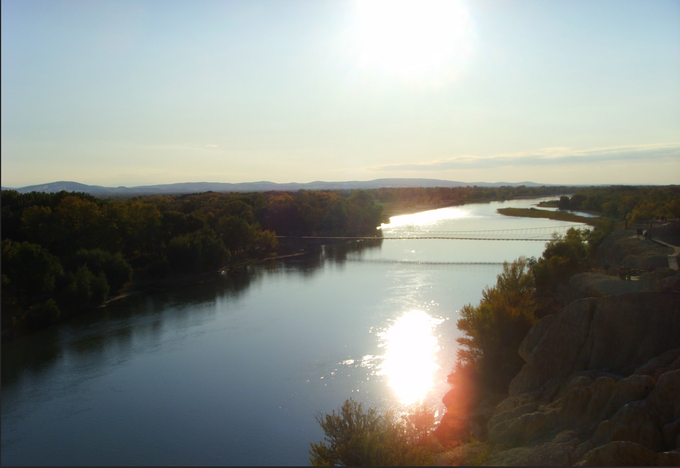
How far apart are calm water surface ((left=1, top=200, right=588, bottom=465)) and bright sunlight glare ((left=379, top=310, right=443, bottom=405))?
0.05 metres

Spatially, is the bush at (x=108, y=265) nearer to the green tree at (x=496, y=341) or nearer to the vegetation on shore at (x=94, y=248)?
the vegetation on shore at (x=94, y=248)

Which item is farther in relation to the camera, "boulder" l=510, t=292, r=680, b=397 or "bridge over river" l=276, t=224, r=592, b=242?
"bridge over river" l=276, t=224, r=592, b=242

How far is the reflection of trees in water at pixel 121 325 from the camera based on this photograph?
1440 centimetres

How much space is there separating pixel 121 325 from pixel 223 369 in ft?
21.1

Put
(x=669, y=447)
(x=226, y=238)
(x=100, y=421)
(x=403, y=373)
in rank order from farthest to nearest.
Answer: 1. (x=226, y=238)
2. (x=403, y=373)
3. (x=100, y=421)
4. (x=669, y=447)

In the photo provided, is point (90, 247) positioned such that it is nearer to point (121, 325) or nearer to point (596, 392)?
point (121, 325)

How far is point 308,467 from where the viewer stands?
8211 millimetres

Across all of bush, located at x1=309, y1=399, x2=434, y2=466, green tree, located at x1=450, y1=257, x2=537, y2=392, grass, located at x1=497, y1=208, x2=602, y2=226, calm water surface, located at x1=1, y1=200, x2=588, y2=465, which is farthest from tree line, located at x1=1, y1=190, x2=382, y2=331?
grass, located at x1=497, y1=208, x2=602, y2=226

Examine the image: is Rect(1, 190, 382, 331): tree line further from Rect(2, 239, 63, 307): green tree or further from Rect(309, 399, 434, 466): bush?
Rect(309, 399, 434, 466): bush

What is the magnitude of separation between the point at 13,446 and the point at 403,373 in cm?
878

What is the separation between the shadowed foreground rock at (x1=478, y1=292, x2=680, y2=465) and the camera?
5723mm

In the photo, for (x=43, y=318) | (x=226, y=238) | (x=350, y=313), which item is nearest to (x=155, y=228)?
(x=226, y=238)

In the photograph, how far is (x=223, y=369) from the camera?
1340 cm

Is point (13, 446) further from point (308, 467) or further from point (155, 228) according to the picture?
point (155, 228)
